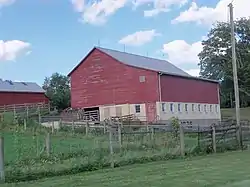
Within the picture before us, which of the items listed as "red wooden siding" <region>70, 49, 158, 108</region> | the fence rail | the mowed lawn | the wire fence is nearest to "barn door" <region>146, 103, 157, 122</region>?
"red wooden siding" <region>70, 49, 158, 108</region>

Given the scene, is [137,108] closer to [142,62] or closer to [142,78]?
[142,78]

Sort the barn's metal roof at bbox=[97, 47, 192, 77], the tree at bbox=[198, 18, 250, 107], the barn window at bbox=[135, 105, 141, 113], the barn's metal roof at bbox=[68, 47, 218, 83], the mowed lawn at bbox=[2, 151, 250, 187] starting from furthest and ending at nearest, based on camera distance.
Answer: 1. the tree at bbox=[198, 18, 250, 107]
2. the barn's metal roof at bbox=[97, 47, 192, 77]
3. the barn's metal roof at bbox=[68, 47, 218, 83]
4. the barn window at bbox=[135, 105, 141, 113]
5. the mowed lawn at bbox=[2, 151, 250, 187]

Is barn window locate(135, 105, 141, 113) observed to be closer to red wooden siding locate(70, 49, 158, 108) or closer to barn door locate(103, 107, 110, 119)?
red wooden siding locate(70, 49, 158, 108)

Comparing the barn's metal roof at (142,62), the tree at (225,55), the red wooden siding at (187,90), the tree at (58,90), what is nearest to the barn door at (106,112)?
the barn's metal roof at (142,62)

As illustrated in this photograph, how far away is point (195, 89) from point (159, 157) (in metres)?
36.9

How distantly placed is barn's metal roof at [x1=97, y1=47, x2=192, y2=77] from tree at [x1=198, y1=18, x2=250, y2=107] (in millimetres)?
21366

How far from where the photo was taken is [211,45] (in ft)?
256

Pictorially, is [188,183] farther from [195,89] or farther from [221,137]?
[195,89]

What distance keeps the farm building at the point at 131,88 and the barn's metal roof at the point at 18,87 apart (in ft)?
37.7

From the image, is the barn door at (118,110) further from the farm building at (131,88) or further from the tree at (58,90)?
the tree at (58,90)

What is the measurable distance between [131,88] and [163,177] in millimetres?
35936

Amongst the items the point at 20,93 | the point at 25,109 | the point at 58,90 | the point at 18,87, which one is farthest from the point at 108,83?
the point at 58,90

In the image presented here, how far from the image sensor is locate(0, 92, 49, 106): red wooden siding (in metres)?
58.2

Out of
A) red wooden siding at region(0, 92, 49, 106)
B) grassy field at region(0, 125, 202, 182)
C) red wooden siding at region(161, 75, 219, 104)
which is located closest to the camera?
grassy field at region(0, 125, 202, 182)
